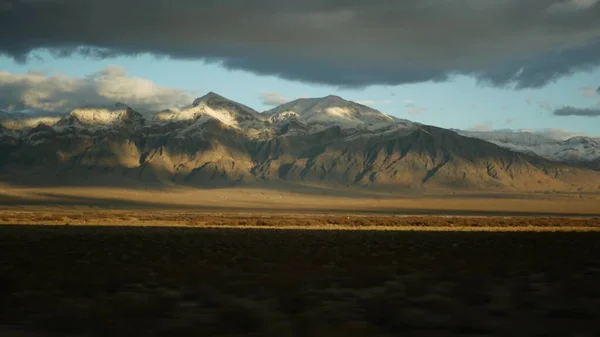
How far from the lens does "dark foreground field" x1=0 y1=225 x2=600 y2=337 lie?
1141cm

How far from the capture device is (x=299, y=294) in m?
15.0

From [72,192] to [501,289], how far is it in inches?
7163

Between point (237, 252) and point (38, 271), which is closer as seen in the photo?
point (38, 271)

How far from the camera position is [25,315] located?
12477 millimetres

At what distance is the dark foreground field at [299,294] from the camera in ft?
37.4

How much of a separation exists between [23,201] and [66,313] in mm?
151324

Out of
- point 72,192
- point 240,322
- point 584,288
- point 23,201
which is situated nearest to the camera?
point 240,322

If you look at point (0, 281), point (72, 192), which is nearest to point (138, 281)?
point (0, 281)

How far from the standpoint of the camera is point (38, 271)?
64.2 feet

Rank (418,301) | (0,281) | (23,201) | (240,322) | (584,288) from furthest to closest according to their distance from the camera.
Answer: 1. (23,201)
2. (0,281)
3. (584,288)
4. (418,301)
5. (240,322)

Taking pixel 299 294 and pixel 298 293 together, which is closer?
pixel 299 294

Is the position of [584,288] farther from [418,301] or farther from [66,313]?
[66,313]

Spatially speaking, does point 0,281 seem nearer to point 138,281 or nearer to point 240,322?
point 138,281

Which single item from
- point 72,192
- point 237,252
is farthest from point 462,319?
point 72,192
